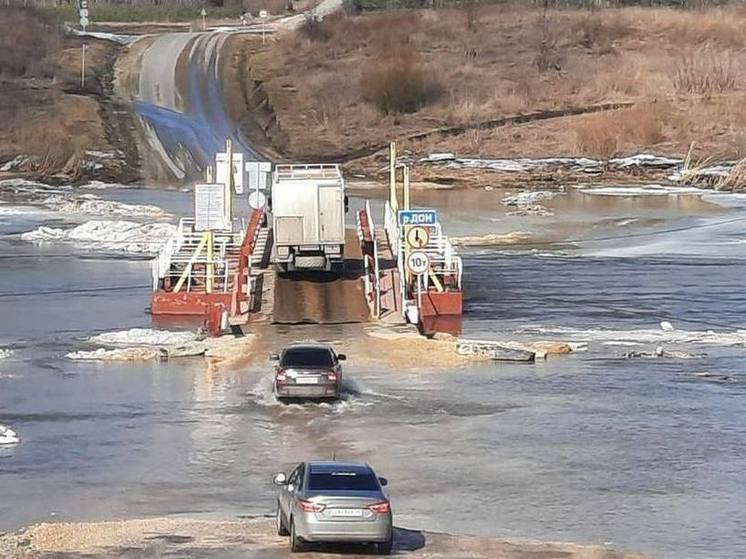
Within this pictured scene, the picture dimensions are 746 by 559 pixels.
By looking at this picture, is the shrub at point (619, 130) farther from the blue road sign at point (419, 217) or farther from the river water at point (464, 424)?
the blue road sign at point (419, 217)

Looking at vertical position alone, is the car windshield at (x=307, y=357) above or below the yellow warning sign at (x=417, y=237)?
below

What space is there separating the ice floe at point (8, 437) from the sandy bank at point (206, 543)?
6.67 m

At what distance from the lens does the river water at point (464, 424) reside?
23.9m

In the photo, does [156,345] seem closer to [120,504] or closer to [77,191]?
[120,504]

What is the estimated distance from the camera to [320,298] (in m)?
46.6

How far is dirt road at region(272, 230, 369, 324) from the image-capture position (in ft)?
144

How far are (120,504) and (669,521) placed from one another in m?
8.36

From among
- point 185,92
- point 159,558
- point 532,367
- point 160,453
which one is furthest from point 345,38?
point 159,558

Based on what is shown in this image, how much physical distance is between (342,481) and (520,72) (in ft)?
299

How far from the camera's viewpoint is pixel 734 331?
4331cm

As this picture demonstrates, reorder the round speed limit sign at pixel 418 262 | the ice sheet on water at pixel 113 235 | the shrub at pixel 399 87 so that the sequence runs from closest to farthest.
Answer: the round speed limit sign at pixel 418 262 < the ice sheet on water at pixel 113 235 < the shrub at pixel 399 87

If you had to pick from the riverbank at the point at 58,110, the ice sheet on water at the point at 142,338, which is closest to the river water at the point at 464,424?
the ice sheet on water at the point at 142,338

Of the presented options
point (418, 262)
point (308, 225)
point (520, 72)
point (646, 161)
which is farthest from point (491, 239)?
point (520, 72)

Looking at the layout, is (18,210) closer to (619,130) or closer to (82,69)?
(82,69)
